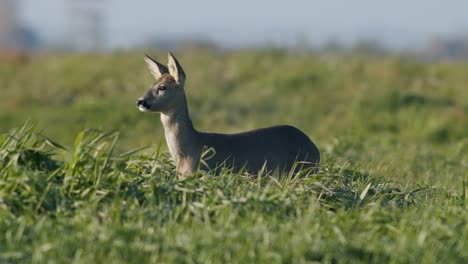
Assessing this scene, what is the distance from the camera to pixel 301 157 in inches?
306

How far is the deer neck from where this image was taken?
292 inches

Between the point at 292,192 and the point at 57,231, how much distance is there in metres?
1.62

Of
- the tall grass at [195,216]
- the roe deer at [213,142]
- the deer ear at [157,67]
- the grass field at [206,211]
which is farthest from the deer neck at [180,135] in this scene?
the tall grass at [195,216]

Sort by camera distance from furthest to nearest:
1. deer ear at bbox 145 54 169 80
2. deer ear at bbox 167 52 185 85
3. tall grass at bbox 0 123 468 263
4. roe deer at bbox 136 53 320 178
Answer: deer ear at bbox 145 54 169 80 → deer ear at bbox 167 52 185 85 → roe deer at bbox 136 53 320 178 → tall grass at bbox 0 123 468 263

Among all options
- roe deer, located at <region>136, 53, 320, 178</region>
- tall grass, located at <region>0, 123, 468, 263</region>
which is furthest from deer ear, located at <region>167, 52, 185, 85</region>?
tall grass, located at <region>0, 123, 468, 263</region>

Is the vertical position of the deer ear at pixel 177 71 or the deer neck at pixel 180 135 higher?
the deer ear at pixel 177 71

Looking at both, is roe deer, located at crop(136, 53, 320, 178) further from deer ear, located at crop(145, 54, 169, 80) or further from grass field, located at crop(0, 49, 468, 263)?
grass field, located at crop(0, 49, 468, 263)

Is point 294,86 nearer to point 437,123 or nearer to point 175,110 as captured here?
point 437,123

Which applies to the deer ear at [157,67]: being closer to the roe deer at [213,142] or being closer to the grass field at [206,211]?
the roe deer at [213,142]

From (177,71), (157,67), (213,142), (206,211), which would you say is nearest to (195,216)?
(206,211)

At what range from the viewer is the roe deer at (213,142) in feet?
24.2

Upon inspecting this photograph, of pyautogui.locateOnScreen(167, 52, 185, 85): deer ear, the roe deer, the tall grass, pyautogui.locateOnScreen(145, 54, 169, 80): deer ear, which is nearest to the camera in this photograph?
the tall grass

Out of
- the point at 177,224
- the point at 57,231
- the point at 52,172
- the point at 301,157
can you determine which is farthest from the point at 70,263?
the point at 301,157

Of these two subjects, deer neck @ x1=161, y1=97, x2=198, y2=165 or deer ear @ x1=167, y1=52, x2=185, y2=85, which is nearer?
deer neck @ x1=161, y1=97, x2=198, y2=165
